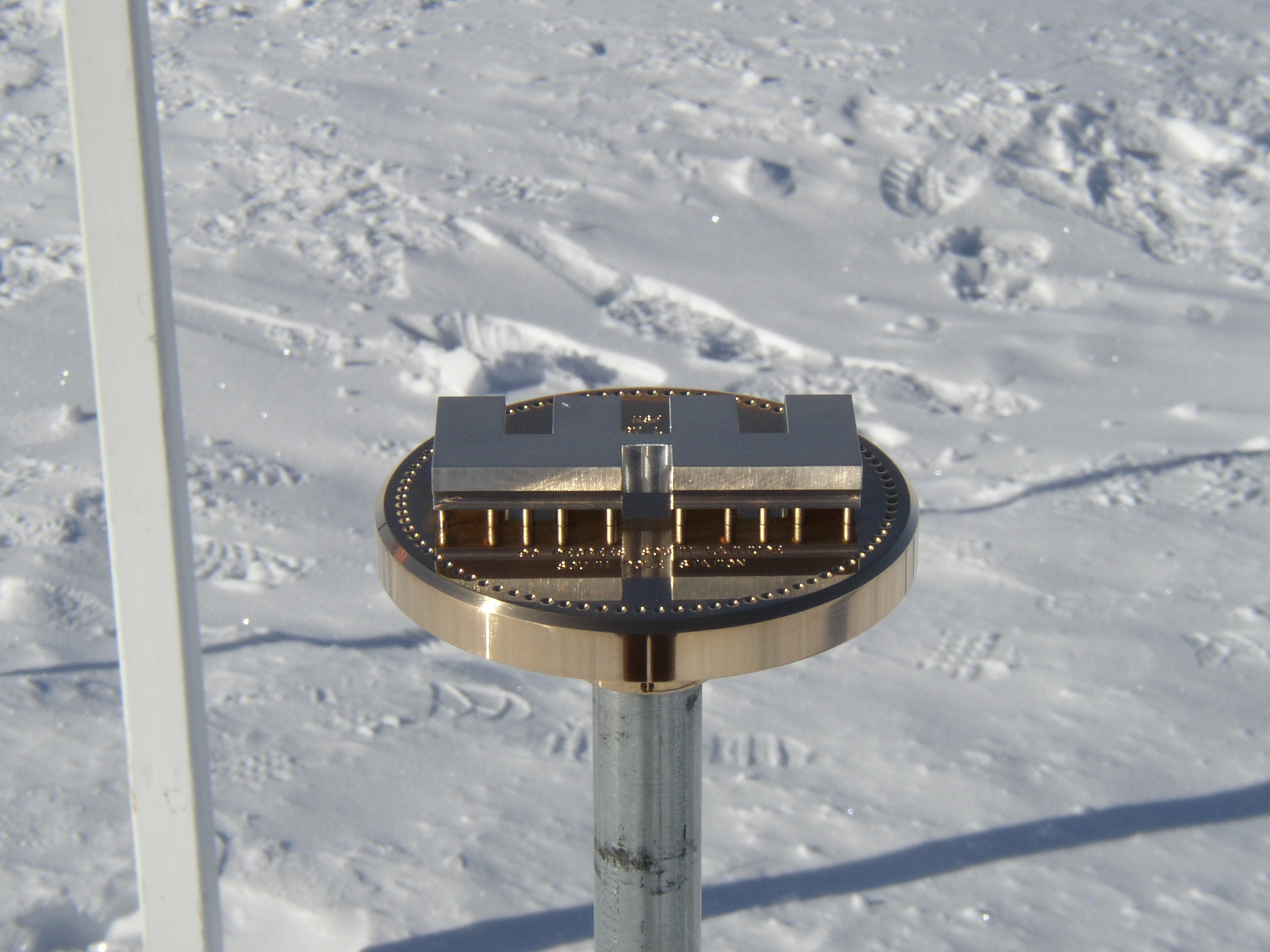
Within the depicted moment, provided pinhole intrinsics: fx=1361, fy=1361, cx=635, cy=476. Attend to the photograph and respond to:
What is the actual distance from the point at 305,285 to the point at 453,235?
0.45 metres

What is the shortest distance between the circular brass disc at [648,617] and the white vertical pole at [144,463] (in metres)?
0.32

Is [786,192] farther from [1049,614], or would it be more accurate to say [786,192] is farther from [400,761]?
[400,761]

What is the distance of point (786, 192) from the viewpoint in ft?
13.3

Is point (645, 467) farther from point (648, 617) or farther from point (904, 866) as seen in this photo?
point (904, 866)

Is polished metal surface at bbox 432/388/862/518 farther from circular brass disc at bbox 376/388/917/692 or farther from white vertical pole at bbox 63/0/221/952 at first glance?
white vertical pole at bbox 63/0/221/952

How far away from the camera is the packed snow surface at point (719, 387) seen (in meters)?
1.99

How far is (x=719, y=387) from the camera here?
10.4 ft

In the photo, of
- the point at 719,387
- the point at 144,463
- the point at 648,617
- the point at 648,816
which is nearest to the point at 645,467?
the point at 648,617

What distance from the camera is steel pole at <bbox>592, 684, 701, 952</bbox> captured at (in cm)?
127

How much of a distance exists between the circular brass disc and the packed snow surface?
0.86 meters

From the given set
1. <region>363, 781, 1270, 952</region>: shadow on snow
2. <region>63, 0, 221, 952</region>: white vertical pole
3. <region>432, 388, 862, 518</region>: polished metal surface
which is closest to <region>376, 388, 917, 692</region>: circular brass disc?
<region>432, 388, 862, 518</region>: polished metal surface

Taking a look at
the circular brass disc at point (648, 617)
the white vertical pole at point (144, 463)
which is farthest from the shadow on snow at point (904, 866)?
the white vertical pole at point (144, 463)

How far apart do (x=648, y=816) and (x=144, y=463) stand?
0.67 meters

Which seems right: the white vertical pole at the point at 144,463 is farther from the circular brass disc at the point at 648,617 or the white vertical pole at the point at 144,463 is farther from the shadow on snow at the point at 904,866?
the shadow on snow at the point at 904,866
